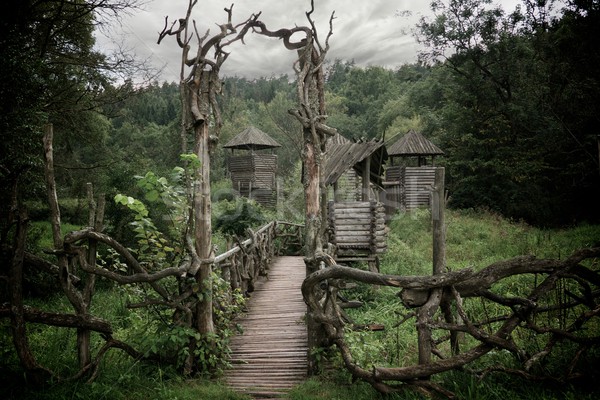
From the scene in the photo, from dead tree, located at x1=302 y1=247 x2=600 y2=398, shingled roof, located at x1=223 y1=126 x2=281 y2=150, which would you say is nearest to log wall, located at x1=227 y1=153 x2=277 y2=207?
shingled roof, located at x1=223 y1=126 x2=281 y2=150

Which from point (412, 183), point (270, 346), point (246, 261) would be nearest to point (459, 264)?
point (246, 261)

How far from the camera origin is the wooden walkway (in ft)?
15.5

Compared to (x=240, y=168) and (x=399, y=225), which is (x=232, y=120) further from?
(x=399, y=225)

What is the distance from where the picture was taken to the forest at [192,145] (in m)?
4.64

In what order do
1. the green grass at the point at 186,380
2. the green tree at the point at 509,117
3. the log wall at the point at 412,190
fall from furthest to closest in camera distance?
the log wall at the point at 412,190 < the green tree at the point at 509,117 < the green grass at the point at 186,380

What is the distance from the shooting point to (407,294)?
11.1ft

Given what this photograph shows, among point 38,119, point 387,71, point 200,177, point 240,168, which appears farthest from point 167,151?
point 387,71

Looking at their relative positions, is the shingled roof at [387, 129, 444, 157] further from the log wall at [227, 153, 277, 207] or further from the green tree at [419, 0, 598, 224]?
the log wall at [227, 153, 277, 207]

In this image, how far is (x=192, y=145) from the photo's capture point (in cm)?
1521

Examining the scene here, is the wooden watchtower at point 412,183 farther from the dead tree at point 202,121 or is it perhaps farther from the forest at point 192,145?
the dead tree at point 202,121

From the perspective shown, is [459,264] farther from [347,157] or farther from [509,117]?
[509,117]

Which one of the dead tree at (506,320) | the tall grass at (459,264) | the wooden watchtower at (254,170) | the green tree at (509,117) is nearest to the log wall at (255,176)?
the wooden watchtower at (254,170)

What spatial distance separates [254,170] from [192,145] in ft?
52.3

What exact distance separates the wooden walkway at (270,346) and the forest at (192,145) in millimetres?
530
